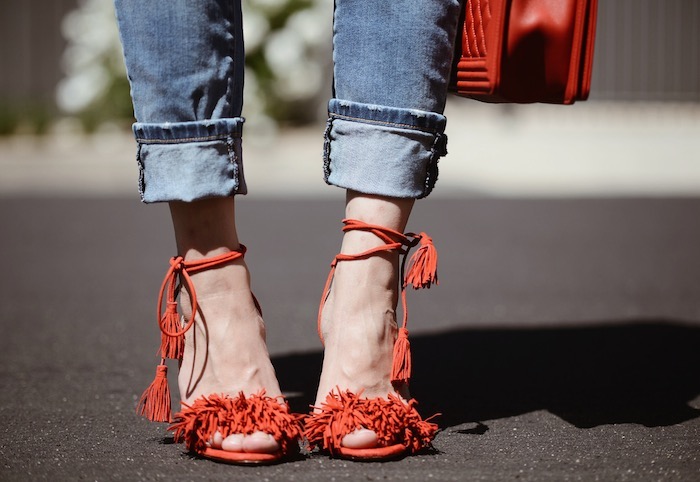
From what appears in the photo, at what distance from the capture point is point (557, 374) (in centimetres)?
196

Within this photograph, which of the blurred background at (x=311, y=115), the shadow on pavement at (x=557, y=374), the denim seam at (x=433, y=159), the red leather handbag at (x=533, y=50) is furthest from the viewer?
the blurred background at (x=311, y=115)

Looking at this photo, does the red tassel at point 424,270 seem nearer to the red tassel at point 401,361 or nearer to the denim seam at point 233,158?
the red tassel at point 401,361

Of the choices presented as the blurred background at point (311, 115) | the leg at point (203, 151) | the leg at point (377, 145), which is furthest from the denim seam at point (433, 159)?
the blurred background at point (311, 115)

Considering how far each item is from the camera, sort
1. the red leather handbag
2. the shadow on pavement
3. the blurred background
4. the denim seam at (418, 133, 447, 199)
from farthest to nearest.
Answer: the blurred background, the shadow on pavement, the denim seam at (418, 133, 447, 199), the red leather handbag

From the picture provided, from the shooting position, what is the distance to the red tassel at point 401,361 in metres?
1.46

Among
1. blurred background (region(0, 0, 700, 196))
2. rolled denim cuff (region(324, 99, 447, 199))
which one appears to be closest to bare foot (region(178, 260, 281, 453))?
rolled denim cuff (region(324, 99, 447, 199))

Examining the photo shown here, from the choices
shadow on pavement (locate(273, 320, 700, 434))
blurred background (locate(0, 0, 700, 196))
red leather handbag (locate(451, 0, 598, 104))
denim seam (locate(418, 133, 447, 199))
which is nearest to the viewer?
red leather handbag (locate(451, 0, 598, 104))

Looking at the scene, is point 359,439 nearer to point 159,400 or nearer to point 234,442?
point 234,442

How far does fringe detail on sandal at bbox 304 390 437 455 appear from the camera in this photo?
1395 mm

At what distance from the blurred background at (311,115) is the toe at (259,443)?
12.2 feet

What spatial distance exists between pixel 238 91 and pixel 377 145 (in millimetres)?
224

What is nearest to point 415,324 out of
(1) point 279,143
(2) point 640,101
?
(1) point 279,143

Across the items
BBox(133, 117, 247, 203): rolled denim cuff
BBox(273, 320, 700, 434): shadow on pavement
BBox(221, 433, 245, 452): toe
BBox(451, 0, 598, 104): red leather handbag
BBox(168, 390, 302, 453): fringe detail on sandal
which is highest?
BBox(451, 0, 598, 104): red leather handbag

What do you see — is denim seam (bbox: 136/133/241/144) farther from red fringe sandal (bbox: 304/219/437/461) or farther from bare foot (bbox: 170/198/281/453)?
red fringe sandal (bbox: 304/219/437/461)
